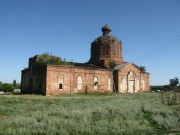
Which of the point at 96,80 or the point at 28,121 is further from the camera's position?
the point at 96,80

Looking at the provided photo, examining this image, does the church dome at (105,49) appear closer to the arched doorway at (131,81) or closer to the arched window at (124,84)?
the arched doorway at (131,81)

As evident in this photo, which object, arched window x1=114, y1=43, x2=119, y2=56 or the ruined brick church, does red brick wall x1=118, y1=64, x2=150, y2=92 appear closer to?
the ruined brick church

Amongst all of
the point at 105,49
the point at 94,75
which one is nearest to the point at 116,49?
the point at 105,49

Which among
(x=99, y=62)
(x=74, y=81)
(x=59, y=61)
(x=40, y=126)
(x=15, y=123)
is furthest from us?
(x=99, y=62)

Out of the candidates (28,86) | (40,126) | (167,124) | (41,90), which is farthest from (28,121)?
(28,86)

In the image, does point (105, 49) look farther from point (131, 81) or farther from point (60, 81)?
point (60, 81)

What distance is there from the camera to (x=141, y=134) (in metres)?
8.23

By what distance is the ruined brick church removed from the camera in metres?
34.4

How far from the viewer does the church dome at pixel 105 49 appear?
46125mm

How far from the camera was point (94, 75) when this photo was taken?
4003cm

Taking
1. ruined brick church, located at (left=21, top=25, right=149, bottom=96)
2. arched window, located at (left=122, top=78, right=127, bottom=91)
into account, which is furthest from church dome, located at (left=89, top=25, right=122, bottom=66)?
arched window, located at (left=122, top=78, right=127, bottom=91)

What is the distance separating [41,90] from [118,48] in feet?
67.1

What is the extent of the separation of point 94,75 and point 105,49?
28.2ft

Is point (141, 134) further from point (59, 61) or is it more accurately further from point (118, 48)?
point (118, 48)
